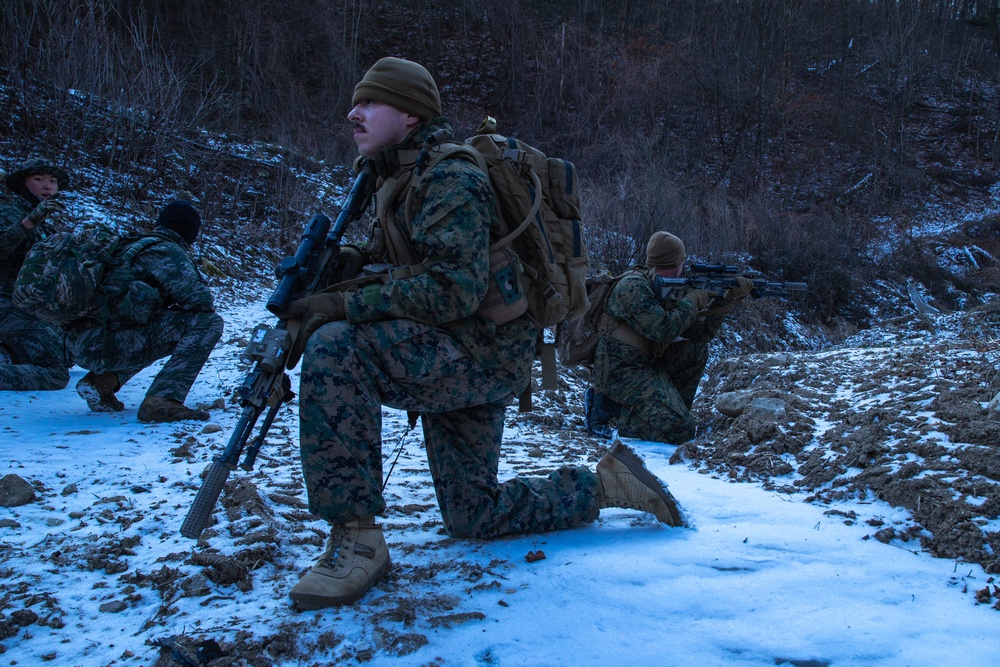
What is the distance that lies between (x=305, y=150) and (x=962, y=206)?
14.1 meters

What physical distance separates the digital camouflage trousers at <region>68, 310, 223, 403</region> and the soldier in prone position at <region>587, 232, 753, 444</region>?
255 cm

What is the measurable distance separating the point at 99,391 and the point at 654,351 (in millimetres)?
3582

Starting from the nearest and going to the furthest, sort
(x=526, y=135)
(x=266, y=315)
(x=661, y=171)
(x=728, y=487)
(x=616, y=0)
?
(x=728, y=487) < (x=266, y=315) < (x=661, y=171) < (x=526, y=135) < (x=616, y=0)

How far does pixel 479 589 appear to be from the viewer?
78.6 inches

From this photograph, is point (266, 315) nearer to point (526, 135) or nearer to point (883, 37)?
point (526, 135)

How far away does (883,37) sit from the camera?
1988 cm

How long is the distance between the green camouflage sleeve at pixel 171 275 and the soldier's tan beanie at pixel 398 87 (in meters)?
2.60

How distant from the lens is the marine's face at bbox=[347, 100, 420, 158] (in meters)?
2.25

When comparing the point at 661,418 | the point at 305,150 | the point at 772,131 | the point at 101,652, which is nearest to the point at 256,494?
the point at 101,652

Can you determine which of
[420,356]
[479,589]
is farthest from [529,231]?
[479,589]

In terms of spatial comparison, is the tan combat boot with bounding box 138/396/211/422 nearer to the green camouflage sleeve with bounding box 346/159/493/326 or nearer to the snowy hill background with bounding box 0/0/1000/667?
the snowy hill background with bounding box 0/0/1000/667

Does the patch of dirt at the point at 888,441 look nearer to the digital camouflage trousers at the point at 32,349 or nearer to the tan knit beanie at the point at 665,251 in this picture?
the tan knit beanie at the point at 665,251

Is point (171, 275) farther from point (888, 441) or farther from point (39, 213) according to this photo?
point (888, 441)

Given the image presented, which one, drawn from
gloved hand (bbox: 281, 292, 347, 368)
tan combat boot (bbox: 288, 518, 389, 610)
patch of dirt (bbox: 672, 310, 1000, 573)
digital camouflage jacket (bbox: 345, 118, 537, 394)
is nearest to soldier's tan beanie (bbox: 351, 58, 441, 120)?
digital camouflage jacket (bbox: 345, 118, 537, 394)
